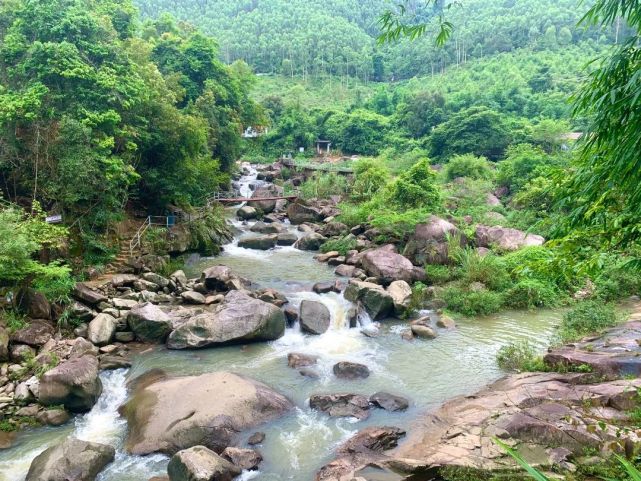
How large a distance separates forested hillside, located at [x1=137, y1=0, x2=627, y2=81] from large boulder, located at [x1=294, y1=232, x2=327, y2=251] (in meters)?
47.4

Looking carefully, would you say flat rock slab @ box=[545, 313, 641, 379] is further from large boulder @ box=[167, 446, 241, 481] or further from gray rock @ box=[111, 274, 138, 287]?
gray rock @ box=[111, 274, 138, 287]

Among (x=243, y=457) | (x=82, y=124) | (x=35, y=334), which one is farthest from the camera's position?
(x=82, y=124)

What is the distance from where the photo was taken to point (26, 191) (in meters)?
15.7

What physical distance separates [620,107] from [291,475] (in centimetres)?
711

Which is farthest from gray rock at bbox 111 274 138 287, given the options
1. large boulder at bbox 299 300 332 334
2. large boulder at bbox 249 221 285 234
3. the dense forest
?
large boulder at bbox 249 221 285 234

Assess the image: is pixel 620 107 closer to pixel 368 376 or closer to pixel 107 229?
pixel 368 376

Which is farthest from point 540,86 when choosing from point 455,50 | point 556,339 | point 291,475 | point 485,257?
point 291,475

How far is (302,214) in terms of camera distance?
27.3 meters

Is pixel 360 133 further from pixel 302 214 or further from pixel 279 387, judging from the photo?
pixel 279 387

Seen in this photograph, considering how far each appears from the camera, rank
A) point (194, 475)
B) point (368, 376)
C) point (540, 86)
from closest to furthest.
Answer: point (194, 475) → point (368, 376) → point (540, 86)

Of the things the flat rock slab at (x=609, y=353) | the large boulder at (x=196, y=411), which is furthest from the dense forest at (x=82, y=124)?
the flat rock slab at (x=609, y=353)

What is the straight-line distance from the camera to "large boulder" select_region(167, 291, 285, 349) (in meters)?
12.3

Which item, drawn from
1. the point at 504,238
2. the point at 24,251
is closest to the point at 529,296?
the point at 504,238

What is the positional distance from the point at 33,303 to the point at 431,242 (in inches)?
538
